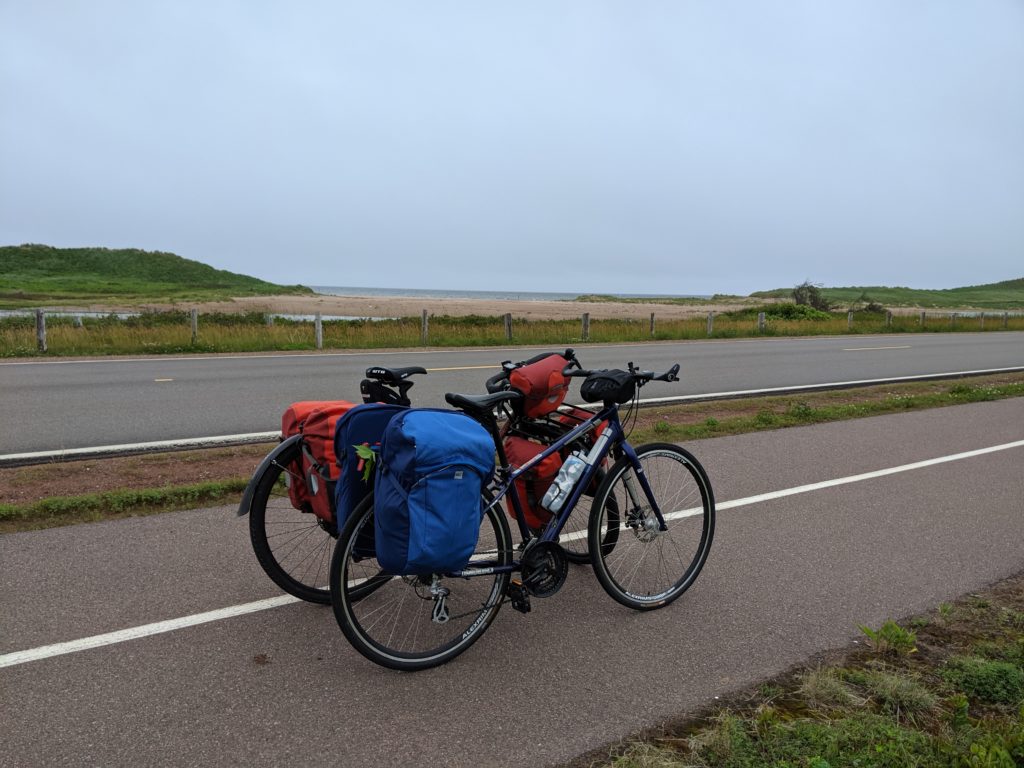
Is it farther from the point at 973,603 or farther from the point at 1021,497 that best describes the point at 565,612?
the point at 1021,497

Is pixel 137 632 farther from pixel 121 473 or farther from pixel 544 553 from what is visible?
pixel 121 473

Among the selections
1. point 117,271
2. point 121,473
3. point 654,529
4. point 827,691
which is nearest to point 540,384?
point 654,529

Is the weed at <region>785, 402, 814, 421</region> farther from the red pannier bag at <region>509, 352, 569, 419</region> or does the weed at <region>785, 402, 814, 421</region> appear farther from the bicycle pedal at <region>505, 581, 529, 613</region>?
the bicycle pedal at <region>505, 581, 529, 613</region>

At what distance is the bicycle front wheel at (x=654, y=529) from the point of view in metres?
4.15

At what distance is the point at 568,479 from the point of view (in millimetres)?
3957

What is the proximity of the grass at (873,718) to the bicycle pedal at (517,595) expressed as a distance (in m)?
0.87

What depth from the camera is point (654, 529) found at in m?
4.34

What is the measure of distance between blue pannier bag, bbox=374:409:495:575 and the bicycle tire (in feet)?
2.97

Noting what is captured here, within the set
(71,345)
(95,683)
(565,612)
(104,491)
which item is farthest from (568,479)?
(71,345)

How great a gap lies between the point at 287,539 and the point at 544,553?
5.61 ft

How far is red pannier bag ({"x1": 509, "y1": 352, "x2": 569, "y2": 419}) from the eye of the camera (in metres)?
4.05

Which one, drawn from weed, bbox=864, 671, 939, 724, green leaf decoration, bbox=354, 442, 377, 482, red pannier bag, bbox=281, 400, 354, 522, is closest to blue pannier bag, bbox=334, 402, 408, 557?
green leaf decoration, bbox=354, 442, 377, 482

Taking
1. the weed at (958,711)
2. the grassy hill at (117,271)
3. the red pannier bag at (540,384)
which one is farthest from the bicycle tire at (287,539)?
the grassy hill at (117,271)

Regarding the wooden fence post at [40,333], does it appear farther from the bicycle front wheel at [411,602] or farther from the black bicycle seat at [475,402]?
the black bicycle seat at [475,402]
